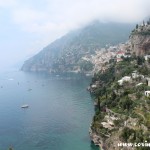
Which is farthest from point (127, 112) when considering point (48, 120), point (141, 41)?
point (141, 41)

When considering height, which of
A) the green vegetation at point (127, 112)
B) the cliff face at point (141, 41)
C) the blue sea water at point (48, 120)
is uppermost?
the cliff face at point (141, 41)

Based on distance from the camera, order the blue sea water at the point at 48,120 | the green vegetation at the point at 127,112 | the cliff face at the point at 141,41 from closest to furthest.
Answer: the green vegetation at the point at 127,112 < the blue sea water at the point at 48,120 < the cliff face at the point at 141,41

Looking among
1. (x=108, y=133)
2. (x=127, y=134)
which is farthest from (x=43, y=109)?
(x=127, y=134)

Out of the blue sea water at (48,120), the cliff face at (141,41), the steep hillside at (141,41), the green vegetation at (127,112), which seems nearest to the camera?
the green vegetation at (127,112)

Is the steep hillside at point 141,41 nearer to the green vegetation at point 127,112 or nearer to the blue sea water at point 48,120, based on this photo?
the blue sea water at point 48,120

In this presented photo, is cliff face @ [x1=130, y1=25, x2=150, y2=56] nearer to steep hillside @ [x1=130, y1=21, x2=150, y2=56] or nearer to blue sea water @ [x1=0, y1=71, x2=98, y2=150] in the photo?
steep hillside @ [x1=130, y1=21, x2=150, y2=56]

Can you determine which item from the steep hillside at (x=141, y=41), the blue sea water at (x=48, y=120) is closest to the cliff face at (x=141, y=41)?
the steep hillside at (x=141, y=41)
